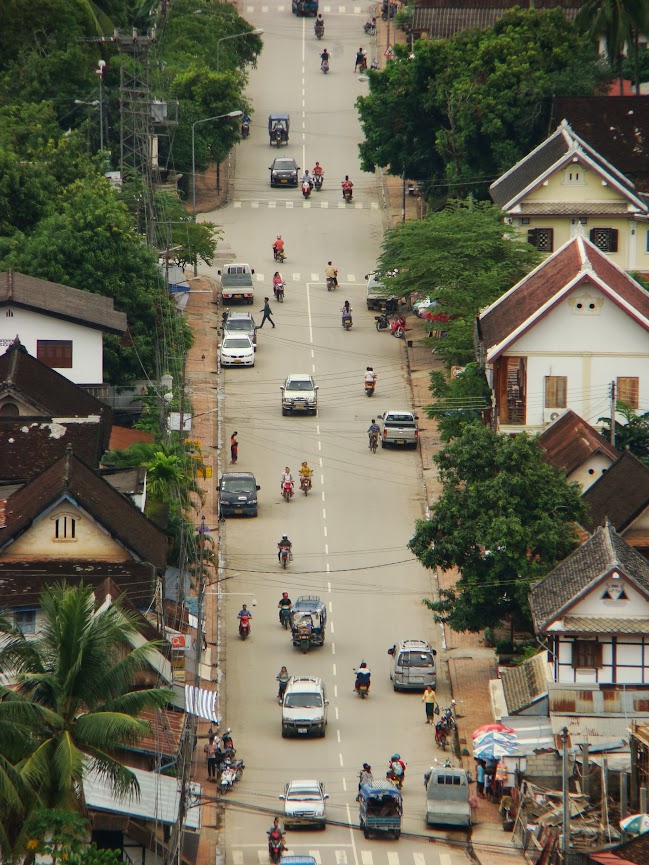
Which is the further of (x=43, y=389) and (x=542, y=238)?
(x=542, y=238)

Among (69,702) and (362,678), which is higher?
(69,702)

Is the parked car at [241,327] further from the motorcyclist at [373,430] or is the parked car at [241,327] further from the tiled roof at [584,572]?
the tiled roof at [584,572]

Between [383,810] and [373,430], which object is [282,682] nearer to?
[383,810]

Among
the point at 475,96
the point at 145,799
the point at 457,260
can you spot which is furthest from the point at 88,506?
the point at 475,96

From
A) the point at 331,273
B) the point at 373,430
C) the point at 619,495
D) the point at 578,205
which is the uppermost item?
the point at 578,205

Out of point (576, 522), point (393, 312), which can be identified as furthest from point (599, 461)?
point (393, 312)

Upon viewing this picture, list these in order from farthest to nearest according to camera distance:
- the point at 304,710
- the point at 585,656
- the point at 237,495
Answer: the point at 237,495 → the point at 304,710 → the point at 585,656

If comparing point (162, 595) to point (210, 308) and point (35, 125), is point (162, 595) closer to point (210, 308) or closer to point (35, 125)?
point (210, 308)
